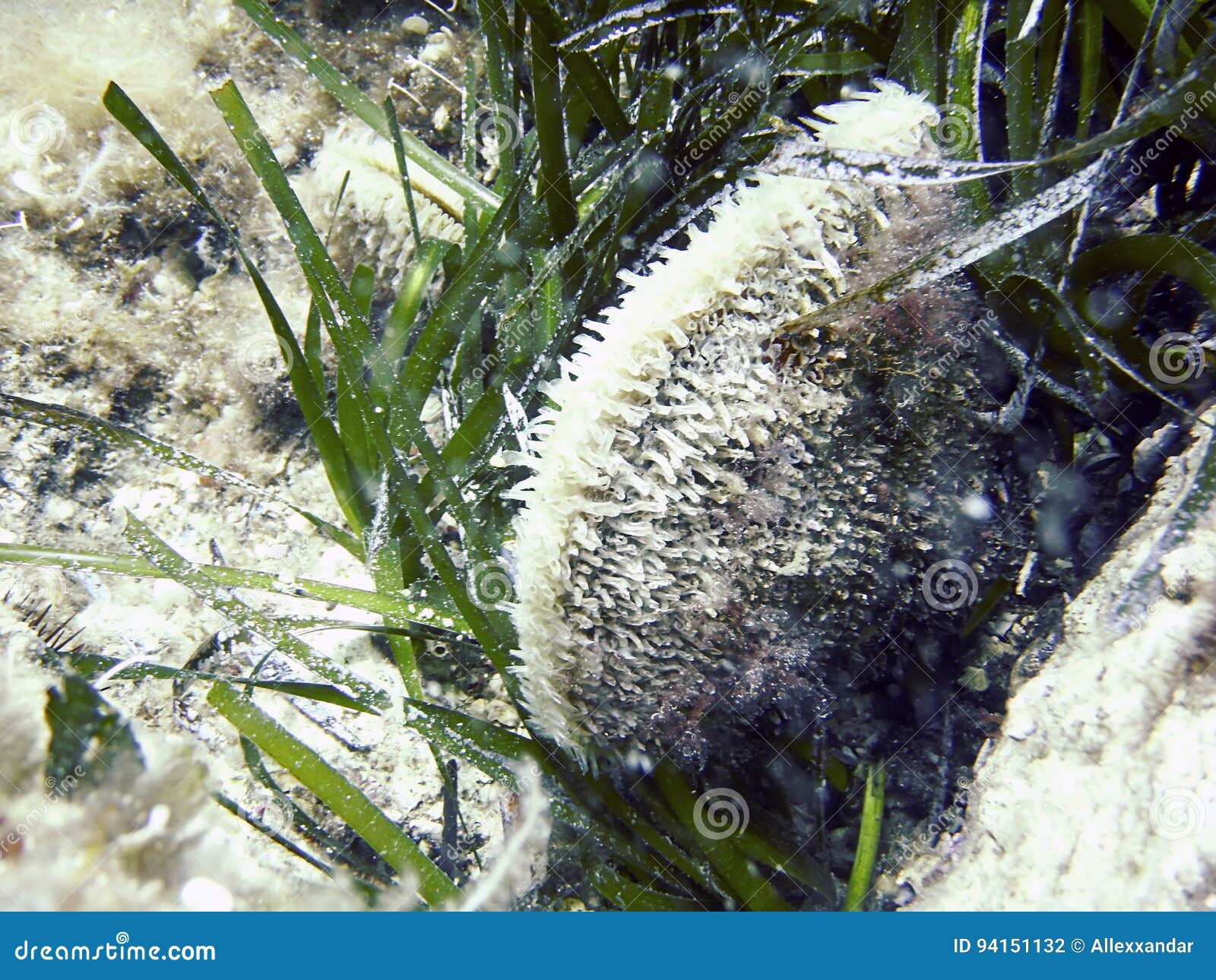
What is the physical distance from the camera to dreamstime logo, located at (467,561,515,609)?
193 centimetres

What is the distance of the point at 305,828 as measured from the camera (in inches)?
75.2

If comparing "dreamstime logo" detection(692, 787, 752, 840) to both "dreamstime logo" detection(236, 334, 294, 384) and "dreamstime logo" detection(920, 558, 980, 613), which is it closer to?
"dreamstime logo" detection(920, 558, 980, 613)

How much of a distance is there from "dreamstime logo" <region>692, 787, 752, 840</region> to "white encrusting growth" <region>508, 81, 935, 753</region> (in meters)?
0.51

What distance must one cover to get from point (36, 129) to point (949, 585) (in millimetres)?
3615

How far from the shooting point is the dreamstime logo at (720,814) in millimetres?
1844

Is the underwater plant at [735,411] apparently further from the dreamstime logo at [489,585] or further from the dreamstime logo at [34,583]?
the dreamstime logo at [34,583]
